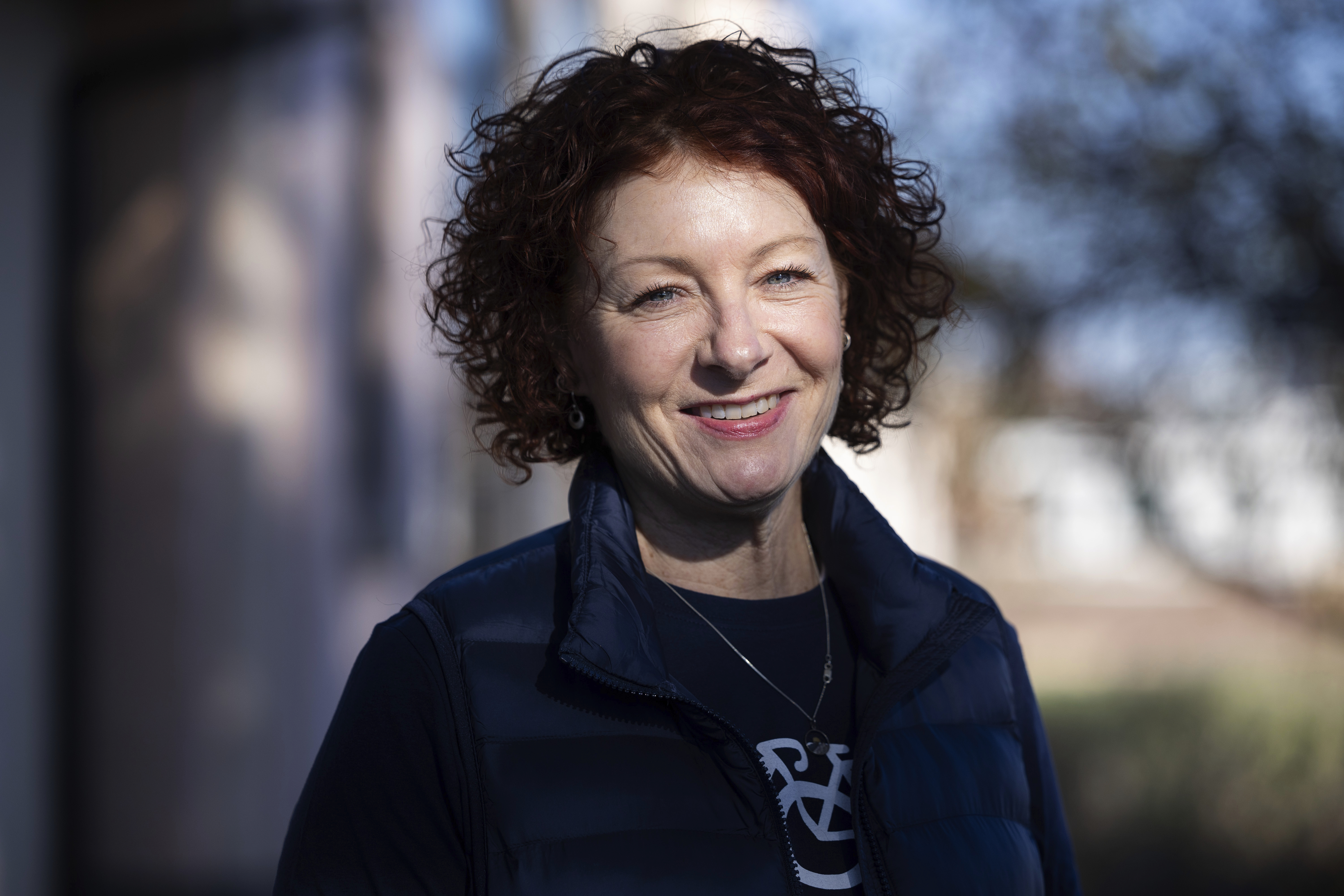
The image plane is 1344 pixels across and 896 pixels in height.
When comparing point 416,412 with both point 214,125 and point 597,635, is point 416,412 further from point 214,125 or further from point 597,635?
point 597,635

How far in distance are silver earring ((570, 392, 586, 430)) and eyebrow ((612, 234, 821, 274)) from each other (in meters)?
0.30

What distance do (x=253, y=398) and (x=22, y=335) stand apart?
74cm

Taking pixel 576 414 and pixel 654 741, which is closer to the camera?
pixel 654 741

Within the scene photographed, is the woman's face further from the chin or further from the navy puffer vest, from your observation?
the navy puffer vest

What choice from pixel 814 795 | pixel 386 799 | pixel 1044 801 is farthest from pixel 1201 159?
pixel 386 799

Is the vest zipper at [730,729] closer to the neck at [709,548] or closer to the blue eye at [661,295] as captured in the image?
the neck at [709,548]

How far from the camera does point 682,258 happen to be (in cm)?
147

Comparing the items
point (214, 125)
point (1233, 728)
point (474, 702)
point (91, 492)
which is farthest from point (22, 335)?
point (1233, 728)

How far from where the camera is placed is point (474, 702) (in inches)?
53.3

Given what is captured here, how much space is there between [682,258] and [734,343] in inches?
5.4

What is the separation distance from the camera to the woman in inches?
51.9

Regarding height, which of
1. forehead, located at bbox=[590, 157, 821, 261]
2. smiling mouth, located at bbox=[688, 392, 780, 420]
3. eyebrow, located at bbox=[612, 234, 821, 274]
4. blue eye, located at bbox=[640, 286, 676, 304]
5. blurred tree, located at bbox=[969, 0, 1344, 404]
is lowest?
smiling mouth, located at bbox=[688, 392, 780, 420]

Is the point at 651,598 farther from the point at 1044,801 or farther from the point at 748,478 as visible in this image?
the point at 1044,801

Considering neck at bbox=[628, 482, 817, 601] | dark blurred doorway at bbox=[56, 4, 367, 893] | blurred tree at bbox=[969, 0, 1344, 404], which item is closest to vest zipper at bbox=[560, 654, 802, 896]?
neck at bbox=[628, 482, 817, 601]
